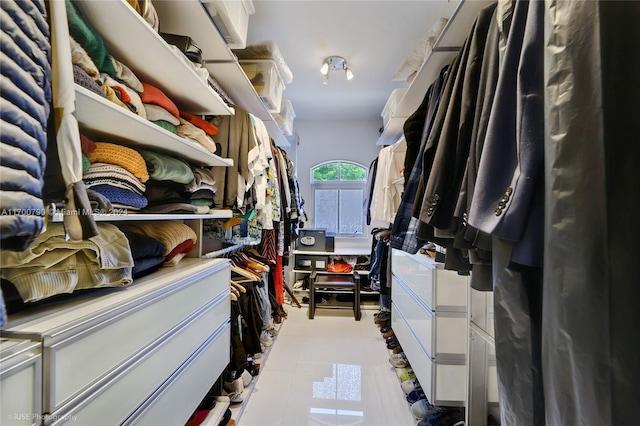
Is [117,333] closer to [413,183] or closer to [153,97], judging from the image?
[153,97]

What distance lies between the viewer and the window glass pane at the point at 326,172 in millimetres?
4012

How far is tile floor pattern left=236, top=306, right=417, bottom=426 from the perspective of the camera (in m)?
1.55

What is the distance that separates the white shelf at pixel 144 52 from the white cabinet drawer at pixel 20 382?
823 mm

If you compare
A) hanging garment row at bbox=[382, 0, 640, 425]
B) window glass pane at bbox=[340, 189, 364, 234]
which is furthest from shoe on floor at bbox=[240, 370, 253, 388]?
window glass pane at bbox=[340, 189, 364, 234]

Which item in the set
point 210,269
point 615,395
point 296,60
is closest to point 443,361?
point 615,395

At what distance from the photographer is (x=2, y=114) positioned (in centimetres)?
39

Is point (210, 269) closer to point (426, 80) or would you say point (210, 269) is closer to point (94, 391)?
point (94, 391)

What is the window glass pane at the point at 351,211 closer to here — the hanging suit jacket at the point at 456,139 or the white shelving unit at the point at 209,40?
the white shelving unit at the point at 209,40

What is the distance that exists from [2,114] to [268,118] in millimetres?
1843

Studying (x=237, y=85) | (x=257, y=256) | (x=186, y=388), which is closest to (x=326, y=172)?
(x=257, y=256)

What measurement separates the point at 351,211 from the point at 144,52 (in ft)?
11.1

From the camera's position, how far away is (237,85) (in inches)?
63.6

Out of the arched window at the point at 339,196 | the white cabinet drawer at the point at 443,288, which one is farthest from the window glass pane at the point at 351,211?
the white cabinet drawer at the point at 443,288

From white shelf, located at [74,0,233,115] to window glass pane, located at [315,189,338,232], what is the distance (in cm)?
278
